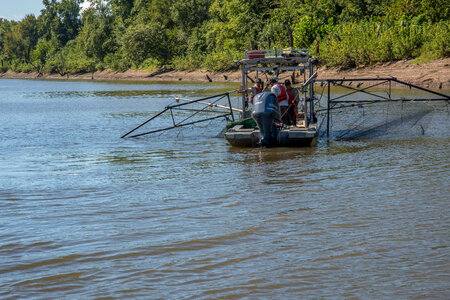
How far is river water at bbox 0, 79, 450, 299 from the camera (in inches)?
228

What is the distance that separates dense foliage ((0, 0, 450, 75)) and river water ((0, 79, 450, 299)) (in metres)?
28.8

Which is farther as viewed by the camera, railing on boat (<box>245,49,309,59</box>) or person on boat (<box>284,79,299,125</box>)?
railing on boat (<box>245,49,309,59</box>)

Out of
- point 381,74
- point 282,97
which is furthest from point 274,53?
point 381,74

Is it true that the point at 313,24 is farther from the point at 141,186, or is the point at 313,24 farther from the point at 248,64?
the point at 141,186

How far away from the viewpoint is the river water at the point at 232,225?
579 cm

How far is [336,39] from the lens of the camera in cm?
5053

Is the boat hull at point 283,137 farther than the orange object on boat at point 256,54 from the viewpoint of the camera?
No

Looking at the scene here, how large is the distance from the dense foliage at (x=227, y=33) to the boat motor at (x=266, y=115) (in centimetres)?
2647

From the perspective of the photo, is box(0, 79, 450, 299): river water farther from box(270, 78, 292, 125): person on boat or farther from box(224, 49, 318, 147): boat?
box(270, 78, 292, 125): person on boat

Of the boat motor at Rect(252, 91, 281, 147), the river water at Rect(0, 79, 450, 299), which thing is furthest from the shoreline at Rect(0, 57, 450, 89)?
the boat motor at Rect(252, 91, 281, 147)

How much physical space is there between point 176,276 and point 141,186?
5034 millimetres

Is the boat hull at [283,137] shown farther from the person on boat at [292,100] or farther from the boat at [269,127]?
the person on boat at [292,100]

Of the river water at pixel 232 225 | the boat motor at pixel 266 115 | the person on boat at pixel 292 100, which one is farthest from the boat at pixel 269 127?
the river water at pixel 232 225

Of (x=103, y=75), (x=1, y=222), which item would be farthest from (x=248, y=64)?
(x=103, y=75)
